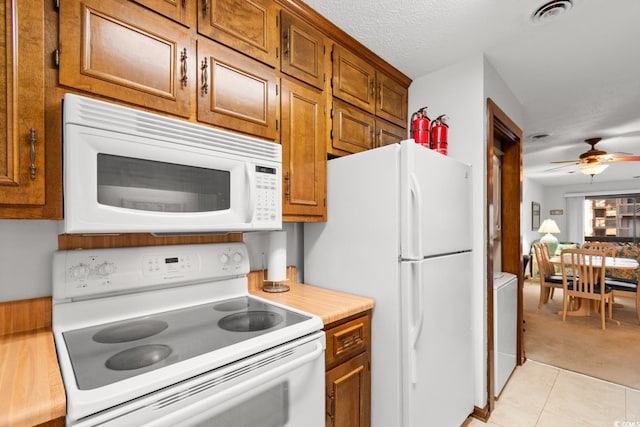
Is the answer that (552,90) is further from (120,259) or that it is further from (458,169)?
(120,259)

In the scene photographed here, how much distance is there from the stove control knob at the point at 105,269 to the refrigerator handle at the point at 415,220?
1277mm

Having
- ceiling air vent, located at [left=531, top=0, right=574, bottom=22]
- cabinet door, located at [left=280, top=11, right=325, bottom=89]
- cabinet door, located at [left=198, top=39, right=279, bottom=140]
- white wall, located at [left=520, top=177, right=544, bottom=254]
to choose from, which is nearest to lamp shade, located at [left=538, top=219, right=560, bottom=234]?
white wall, located at [left=520, top=177, right=544, bottom=254]

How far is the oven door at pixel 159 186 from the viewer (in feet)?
3.09

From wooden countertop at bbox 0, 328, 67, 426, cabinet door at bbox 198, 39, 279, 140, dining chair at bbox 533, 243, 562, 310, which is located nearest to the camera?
wooden countertop at bbox 0, 328, 67, 426

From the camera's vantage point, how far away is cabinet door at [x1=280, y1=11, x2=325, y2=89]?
5.24 feet

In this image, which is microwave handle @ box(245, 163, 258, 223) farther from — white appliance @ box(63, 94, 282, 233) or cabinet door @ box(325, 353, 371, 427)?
cabinet door @ box(325, 353, 371, 427)

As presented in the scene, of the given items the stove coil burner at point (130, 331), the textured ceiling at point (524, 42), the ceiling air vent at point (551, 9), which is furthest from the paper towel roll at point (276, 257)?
the ceiling air vent at point (551, 9)

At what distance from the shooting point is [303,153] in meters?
1.68

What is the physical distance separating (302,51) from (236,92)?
0.50 m

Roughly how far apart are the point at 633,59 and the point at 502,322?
6.72 ft

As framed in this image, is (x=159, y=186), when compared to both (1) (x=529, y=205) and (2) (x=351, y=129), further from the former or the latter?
(1) (x=529, y=205)

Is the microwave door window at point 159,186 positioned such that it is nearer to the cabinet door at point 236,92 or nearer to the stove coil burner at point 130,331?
the cabinet door at point 236,92

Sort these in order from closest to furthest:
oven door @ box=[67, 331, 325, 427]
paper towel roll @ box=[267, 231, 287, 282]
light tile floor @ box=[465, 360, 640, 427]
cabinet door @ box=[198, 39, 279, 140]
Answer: oven door @ box=[67, 331, 325, 427] < cabinet door @ box=[198, 39, 279, 140] < paper towel roll @ box=[267, 231, 287, 282] < light tile floor @ box=[465, 360, 640, 427]

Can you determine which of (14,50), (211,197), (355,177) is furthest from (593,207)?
(14,50)
